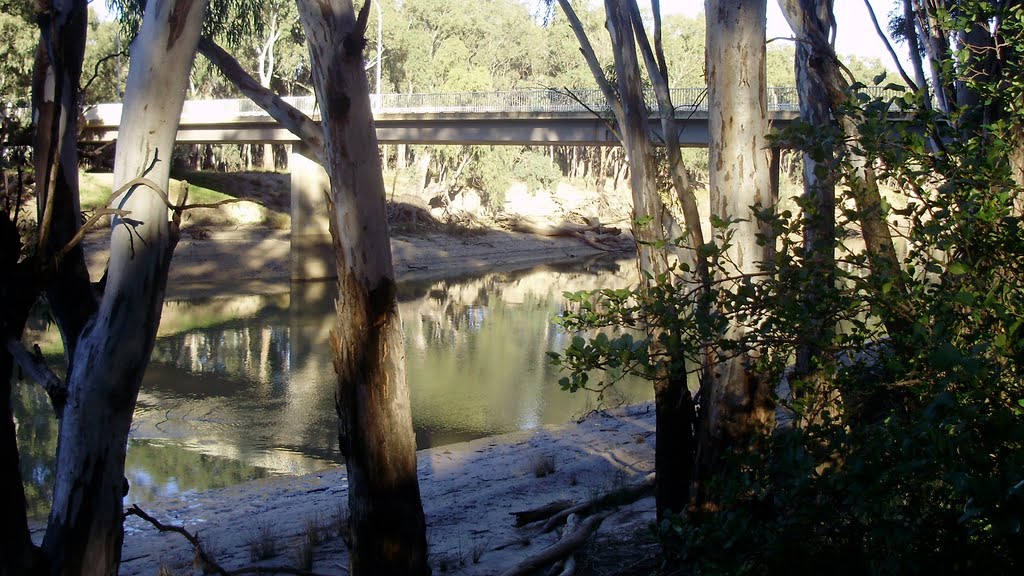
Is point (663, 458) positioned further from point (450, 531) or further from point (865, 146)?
point (865, 146)

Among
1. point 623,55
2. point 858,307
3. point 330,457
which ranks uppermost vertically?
point 623,55

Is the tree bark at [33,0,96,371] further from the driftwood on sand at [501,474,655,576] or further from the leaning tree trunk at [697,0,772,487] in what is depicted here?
the leaning tree trunk at [697,0,772,487]

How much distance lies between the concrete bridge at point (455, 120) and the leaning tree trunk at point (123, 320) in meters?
15.5

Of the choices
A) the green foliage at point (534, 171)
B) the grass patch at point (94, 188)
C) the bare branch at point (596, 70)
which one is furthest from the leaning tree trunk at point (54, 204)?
the green foliage at point (534, 171)

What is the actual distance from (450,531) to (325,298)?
16.8 m

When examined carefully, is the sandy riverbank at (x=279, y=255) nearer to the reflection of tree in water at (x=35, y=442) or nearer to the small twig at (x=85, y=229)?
the reflection of tree in water at (x=35, y=442)

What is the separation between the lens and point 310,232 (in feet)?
83.2

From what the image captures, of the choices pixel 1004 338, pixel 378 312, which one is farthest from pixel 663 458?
pixel 1004 338

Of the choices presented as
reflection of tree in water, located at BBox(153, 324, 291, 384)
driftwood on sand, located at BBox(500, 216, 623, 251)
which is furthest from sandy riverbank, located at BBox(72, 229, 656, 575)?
driftwood on sand, located at BBox(500, 216, 623, 251)

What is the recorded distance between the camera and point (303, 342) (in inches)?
643

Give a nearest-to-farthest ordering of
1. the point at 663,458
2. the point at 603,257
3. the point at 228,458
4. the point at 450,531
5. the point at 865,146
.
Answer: the point at 865,146 < the point at 663,458 < the point at 450,531 < the point at 228,458 < the point at 603,257

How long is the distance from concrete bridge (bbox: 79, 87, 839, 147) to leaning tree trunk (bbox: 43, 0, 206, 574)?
15.5 meters

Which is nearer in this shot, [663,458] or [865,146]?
[865,146]

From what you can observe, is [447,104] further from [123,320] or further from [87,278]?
[123,320]
